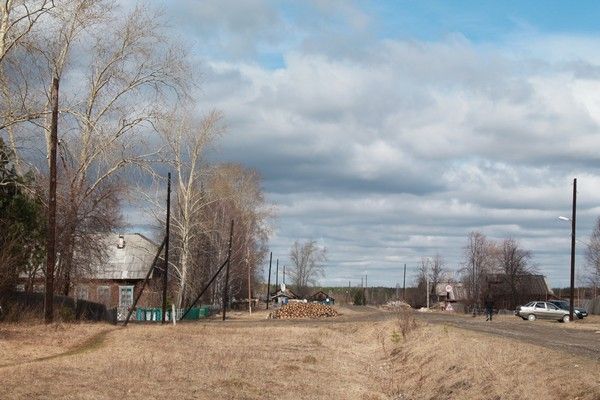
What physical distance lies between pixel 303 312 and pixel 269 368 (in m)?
47.6

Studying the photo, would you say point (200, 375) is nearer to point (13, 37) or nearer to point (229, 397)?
point (229, 397)

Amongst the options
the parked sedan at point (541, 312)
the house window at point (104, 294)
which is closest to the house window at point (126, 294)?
the house window at point (104, 294)

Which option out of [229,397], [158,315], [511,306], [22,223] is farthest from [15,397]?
[511,306]

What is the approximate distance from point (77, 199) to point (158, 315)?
23.2 metres

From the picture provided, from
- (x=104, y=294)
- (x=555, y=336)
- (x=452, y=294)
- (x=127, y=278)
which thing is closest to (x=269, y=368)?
(x=555, y=336)

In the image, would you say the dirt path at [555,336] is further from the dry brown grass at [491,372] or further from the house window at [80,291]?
the house window at [80,291]

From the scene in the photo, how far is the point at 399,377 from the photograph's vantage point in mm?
22062

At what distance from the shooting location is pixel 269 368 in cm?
2112

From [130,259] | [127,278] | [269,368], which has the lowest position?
[269,368]

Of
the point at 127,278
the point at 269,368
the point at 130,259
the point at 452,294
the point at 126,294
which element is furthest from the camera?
the point at 452,294

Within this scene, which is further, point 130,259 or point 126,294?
point 130,259

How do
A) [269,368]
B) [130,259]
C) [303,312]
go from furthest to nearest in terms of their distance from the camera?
1. [130,259]
2. [303,312]
3. [269,368]

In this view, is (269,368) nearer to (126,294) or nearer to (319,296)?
(126,294)

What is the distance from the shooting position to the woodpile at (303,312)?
222ft
